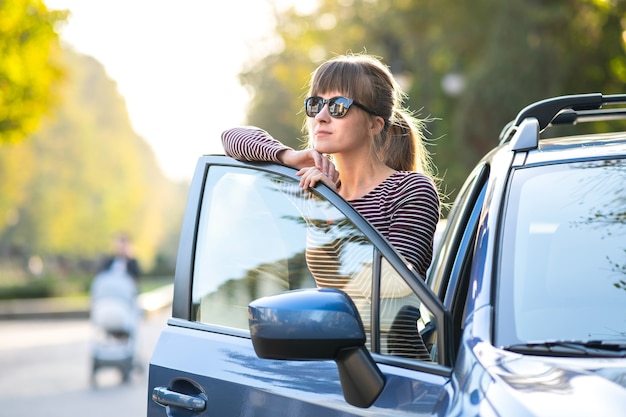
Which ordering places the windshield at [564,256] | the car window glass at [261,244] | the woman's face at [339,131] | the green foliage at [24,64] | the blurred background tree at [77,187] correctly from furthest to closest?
the blurred background tree at [77,187] < the green foliage at [24,64] < the woman's face at [339,131] < the car window glass at [261,244] < the windshield at [564,256]

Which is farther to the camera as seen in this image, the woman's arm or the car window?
the woman's arm

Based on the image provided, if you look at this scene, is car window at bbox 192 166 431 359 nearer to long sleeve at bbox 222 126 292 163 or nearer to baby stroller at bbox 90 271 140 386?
long sleeve at bbox 222 126 292 163

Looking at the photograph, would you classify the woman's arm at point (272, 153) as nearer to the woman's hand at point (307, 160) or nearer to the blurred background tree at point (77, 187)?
the woman's hand at point (307, 160)

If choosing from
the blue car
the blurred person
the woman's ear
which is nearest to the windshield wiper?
the blue car

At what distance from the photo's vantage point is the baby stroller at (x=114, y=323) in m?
13.6

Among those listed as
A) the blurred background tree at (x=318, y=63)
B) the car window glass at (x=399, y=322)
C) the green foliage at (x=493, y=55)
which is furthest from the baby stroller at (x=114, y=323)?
the car window glass at (x=399, y=322)

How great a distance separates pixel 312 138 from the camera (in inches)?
135

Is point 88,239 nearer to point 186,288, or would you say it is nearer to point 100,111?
point 100,111

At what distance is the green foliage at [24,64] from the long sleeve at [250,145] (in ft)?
65.3

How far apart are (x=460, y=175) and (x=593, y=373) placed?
24.0 metres

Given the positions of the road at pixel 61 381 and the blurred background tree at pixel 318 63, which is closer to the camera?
the road at pixel 61 381

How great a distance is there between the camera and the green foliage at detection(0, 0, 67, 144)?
22.7 metres

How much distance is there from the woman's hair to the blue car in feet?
0.78

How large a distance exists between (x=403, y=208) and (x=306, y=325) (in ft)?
2.53
